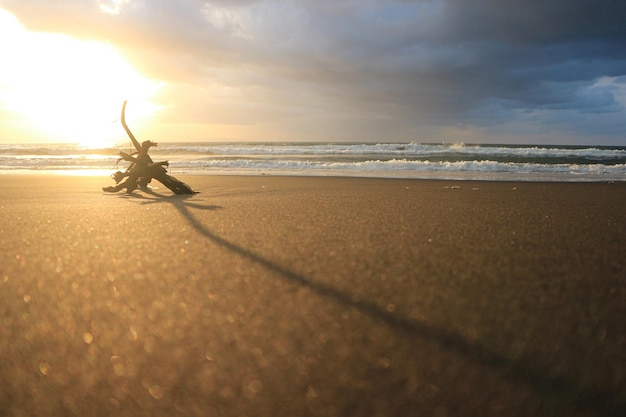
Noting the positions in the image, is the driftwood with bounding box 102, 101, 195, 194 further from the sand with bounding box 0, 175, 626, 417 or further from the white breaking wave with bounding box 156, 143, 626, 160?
the white breaking wave with bounding box 156, 143, 626, 160

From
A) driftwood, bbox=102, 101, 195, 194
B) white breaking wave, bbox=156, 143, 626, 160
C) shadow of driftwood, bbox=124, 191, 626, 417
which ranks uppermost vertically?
white breaking wave, bbox=156, 143, 626, 160

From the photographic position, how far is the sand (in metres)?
1.40

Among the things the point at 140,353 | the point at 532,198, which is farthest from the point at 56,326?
the point at 532,198

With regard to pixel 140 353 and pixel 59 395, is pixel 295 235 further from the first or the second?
pixel 59 395

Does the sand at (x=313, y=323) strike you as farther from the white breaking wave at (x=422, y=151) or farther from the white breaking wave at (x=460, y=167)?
the white breaking wave at (x=422, y=151)

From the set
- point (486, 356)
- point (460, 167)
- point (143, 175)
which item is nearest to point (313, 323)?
point (486, 356)

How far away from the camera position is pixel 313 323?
192cm

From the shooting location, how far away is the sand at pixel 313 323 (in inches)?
55.0

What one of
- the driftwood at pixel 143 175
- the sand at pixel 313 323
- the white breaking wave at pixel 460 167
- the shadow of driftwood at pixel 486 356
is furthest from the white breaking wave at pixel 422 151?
the shadow of driftwood at pixel 486 356

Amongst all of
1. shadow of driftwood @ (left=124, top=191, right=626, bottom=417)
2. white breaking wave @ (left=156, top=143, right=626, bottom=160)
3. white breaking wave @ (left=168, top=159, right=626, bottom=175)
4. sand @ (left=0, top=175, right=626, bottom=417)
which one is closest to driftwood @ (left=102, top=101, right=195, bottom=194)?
sand @ (left=0, top=175, right=626, bottom=417)

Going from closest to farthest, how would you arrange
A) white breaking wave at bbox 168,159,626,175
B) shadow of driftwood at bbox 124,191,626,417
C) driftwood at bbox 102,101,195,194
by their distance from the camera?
shadow of driftwood at bbox 124,191,626,417
driftwood at bbox 102,101,195,194
white breaking wave at bbox 168,159,626,175

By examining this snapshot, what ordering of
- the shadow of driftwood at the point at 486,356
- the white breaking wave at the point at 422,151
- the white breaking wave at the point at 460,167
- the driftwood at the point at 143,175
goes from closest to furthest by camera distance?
the shadow of driftwood at the point at 486,356, the driftwood at the point at 143,175, the white breaking wave at the point at 460,167, the white breaking wave at the point at 422,151

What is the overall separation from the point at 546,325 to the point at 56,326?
219cm

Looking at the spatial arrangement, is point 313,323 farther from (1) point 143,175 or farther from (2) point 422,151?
(2) point 422,151
